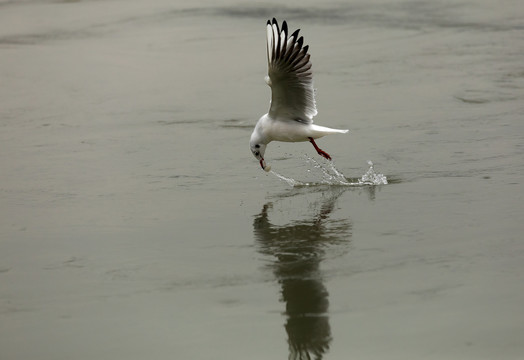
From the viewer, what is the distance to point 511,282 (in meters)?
5.11

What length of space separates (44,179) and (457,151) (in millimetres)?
3135

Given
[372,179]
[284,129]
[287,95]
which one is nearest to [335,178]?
[372,179]

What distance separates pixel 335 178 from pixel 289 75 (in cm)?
85

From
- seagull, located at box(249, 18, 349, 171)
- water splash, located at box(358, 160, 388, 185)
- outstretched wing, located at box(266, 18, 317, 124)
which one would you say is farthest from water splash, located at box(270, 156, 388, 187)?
outstretched wing, located at box(266, 18, 317, 124)

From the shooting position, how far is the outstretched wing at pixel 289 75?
6922 millimetres

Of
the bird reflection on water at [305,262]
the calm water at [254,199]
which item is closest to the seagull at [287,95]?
the calm water at [254,199]

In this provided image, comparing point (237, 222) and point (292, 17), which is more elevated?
point (292, 17)

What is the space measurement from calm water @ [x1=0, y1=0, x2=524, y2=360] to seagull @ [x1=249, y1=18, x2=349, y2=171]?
33cm

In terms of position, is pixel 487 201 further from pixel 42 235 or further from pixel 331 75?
pixel 331 75

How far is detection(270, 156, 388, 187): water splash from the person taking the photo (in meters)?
7.15

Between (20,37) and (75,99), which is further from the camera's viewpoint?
(20,37)

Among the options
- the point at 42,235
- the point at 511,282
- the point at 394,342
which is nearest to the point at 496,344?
the point at 394,342

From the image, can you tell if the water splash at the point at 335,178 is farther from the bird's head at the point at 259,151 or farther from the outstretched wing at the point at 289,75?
the outstretched wing at the point at 289,75

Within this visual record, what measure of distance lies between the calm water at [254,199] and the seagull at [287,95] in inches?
13.0
